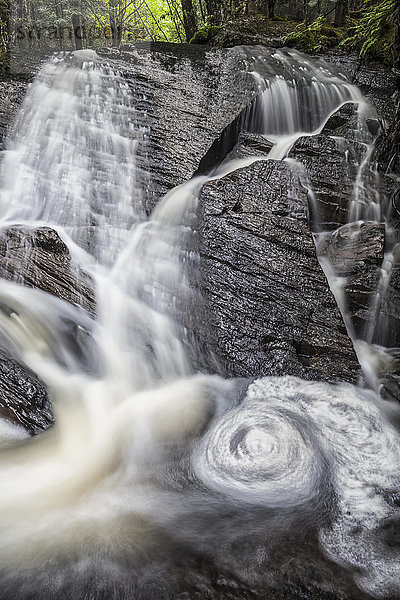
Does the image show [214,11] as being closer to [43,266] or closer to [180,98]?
[180,98]

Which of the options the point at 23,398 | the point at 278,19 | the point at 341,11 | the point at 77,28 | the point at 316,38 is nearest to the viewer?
the point at 23,398

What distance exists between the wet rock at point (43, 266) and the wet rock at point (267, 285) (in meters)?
1.62

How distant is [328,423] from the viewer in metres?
3.52

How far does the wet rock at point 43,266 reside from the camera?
14.9ft

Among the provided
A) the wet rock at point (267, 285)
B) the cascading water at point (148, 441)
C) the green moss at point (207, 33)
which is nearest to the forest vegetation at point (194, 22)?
the green moss at point (207, 33)

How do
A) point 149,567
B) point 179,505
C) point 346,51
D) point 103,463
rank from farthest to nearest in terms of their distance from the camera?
point 346,51 < point 103,463 < point 179,505 < point 149,567

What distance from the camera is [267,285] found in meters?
4.53

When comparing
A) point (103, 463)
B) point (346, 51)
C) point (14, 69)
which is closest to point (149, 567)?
point (103, 463)

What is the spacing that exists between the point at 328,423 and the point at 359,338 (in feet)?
4.90

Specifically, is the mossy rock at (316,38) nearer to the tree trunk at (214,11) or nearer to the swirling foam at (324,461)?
the tree trunk at (214,11)

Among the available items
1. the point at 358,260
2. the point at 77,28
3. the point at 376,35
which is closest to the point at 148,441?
the point at 358,260

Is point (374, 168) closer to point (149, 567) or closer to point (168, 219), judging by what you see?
point (168, 219)

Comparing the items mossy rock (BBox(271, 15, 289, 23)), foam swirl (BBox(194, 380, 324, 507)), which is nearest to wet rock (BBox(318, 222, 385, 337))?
foam swirl (BBox(194, 380, 324, 507))

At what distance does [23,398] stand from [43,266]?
6.37 ft
